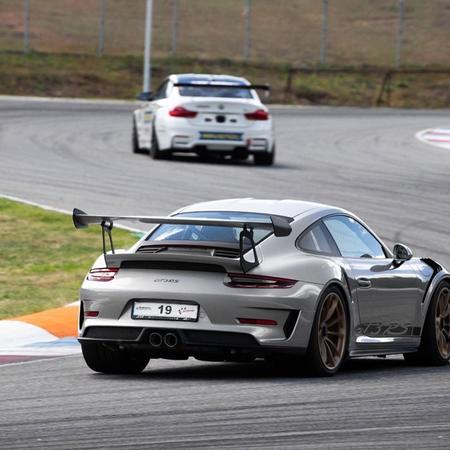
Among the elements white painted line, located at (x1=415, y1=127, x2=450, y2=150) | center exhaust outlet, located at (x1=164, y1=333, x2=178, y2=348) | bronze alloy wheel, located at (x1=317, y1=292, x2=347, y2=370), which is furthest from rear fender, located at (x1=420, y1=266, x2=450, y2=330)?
white painted line, located at (x1=415, y1=127, x2=450, y2=150)

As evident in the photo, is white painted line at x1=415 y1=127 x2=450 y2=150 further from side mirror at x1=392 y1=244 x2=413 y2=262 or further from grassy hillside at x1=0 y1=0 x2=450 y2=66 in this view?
grassy hillside at x1=0 y1=0 x2=450 y2=66

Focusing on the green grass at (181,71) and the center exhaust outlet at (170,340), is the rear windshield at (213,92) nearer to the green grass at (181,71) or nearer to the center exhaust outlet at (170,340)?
the center exhaust outlet at (170,340)

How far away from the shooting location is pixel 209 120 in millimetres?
26719

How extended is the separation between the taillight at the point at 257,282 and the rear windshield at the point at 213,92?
694 inches

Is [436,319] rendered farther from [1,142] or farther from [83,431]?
[1,142]

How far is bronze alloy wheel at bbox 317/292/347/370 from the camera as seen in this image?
10.0 meters

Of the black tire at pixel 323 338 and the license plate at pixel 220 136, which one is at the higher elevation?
the black tire at pixel 323 338

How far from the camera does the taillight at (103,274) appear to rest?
10.0 m

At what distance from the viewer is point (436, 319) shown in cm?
1134

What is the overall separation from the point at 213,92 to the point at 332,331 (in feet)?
57.5

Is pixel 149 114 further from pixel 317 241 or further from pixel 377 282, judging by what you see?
pixel 317 241

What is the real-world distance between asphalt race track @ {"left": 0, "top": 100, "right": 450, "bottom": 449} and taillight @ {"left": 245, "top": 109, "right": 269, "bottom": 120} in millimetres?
883

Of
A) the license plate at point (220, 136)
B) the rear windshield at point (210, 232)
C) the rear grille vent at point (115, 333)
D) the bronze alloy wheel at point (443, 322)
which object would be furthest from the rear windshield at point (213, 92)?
the rear grille vent at point (115, 333)

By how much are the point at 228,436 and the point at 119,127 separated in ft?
90.3
